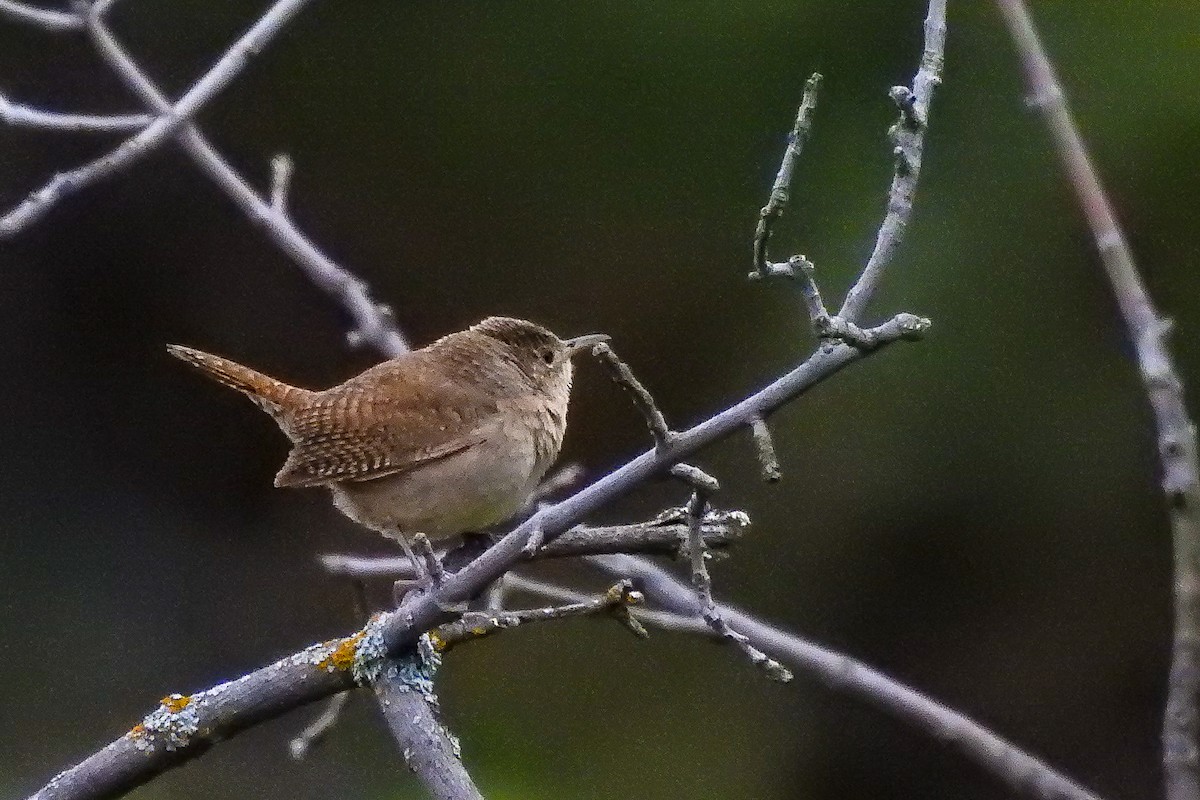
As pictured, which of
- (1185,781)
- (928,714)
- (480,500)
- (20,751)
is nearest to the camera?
(1185,781)

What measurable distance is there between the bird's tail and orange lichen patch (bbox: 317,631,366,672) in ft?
3.08

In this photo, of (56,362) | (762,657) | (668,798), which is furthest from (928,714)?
(56,362)

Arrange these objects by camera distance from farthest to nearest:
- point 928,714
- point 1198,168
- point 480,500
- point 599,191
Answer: point 599,191
point 1198,168
point 480,500
point 928,714

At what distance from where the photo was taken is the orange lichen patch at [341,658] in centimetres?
188

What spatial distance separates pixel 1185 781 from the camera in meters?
0.86

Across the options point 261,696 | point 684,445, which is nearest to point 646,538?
point 684,445

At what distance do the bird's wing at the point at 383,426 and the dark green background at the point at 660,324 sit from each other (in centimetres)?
119

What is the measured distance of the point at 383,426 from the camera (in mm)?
2625

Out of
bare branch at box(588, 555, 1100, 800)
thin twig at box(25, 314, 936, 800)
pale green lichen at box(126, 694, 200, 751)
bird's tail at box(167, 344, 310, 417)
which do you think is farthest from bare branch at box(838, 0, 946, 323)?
bird's tail at box(167, 344, 310, 417)

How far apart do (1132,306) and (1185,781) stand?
29 centimetres

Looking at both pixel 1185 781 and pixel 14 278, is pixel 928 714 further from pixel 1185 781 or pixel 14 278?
pixel 14 278

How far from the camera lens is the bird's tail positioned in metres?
2.73

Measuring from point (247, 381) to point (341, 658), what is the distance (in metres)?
0.99

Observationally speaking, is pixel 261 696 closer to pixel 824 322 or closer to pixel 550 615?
pixel 550 615
